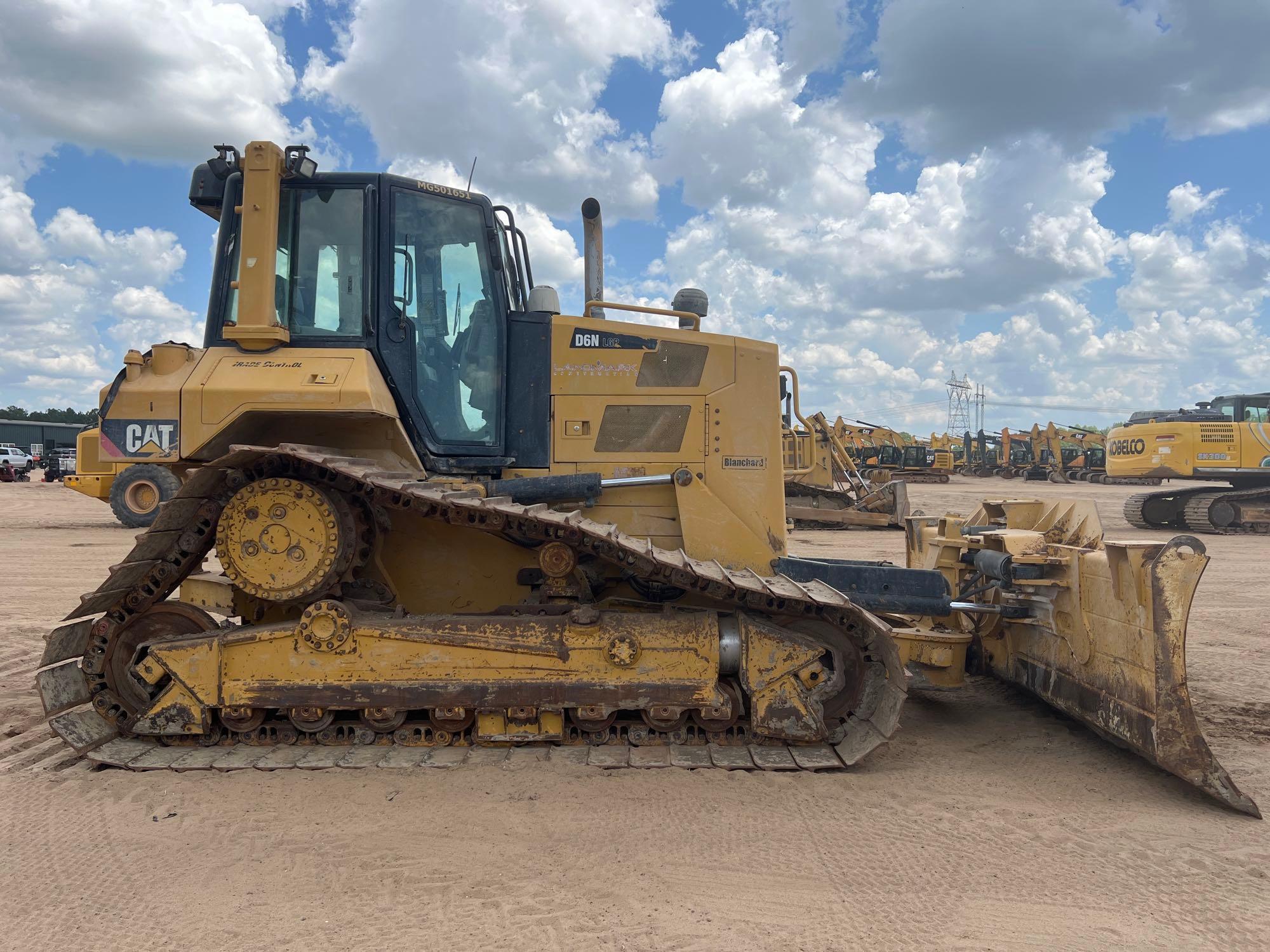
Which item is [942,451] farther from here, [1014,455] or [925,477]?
[1014,455]

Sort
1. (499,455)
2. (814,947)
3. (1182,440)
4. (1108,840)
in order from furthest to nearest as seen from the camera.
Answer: (1182,440) → (499,455) → (1108,840) → (814,947)

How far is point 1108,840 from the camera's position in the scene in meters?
3.36

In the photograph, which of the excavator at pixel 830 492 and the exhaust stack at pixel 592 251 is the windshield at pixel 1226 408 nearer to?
the excavator at pixel 830 492

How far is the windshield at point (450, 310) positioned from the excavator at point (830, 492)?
1218cm

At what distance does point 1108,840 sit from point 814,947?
1555mm

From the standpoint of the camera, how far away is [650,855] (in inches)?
127

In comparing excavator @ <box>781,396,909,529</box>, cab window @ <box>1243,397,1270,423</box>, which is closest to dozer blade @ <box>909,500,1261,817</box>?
excavator @ <box>781,396,909,529</box>

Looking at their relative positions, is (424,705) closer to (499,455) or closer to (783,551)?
(499,455)

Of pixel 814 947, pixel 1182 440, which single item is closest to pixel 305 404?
pixel 814 947

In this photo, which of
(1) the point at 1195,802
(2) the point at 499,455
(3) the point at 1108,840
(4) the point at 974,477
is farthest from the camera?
(4) the point at 974,477

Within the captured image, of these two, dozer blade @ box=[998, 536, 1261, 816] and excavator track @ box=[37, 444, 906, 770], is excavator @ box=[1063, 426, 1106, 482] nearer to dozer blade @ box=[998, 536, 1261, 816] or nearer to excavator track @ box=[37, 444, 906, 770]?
dozer blade @ box=[998, 536, 1261, 816]

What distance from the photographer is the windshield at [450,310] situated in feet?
15.1

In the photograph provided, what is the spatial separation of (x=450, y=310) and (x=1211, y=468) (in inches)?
760

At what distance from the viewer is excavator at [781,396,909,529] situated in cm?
1725
